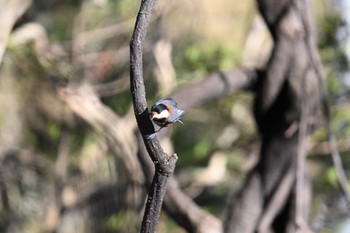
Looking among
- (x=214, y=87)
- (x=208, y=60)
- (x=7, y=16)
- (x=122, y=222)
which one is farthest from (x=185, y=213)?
(x=208, y=60)

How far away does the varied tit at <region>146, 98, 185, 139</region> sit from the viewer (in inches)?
35.2

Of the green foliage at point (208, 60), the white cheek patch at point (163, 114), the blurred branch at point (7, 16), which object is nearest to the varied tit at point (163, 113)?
the white cheek patch at point (163, 114)

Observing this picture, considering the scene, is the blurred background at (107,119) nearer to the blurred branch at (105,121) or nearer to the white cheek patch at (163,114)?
the blurred branch at (105,121)

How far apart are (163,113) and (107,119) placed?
167cm

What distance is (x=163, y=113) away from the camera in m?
0.90

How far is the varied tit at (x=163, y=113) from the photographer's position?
0.89m

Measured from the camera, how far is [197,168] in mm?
3049

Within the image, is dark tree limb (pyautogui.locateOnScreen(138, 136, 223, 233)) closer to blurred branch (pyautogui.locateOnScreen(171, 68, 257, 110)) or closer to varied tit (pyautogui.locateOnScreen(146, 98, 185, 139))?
blurred branch (pyautogui.locateOnScreen(171, 68, 257, 110))

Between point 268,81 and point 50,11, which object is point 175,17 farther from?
point 268,81

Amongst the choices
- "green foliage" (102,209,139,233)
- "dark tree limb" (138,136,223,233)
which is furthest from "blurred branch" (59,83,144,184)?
"dark tree limb" (138,136,223,233)

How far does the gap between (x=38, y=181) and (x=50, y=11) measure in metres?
0.68

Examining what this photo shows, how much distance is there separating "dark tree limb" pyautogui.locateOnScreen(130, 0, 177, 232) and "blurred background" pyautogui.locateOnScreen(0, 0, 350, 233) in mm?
1411

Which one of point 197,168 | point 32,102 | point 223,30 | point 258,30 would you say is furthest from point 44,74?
point 223,30

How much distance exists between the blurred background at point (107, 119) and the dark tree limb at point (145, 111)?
1.41 meters
